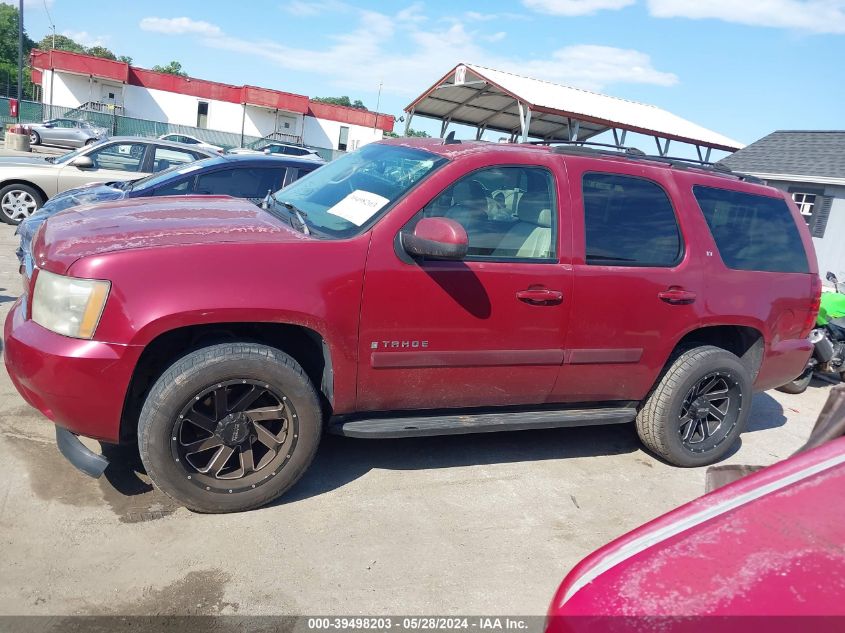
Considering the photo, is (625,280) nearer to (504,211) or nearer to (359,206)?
(504,211)

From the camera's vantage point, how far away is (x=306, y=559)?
299cm

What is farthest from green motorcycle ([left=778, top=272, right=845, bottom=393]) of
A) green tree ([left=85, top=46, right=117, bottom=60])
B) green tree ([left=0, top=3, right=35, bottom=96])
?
green tree ([left=85, top=46, right=117, bottom=60])

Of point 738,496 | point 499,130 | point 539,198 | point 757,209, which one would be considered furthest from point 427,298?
point 499,130

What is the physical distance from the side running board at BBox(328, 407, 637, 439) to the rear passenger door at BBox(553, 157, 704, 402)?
0.34 feet

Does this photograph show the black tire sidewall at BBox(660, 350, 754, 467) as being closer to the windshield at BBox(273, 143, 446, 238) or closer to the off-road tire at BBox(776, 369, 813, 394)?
the windshield at BBox(273, 143, 446, 238)

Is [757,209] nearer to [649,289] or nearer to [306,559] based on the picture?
[649,289]

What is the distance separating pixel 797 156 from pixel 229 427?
21550 mm

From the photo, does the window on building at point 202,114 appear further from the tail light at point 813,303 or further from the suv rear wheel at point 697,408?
the suv rear wheel at point 697,408

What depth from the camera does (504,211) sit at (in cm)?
373

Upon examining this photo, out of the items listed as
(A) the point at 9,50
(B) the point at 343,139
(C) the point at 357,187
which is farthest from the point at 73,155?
(A) the point at 9,50

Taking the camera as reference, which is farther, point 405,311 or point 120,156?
point 120,156

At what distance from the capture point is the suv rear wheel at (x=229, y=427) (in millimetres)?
3027

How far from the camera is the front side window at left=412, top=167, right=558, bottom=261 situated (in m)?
3.59

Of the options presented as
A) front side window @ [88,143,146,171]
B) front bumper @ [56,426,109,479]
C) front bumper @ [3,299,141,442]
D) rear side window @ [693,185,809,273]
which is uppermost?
rear side window @ [693,185,809,273]
